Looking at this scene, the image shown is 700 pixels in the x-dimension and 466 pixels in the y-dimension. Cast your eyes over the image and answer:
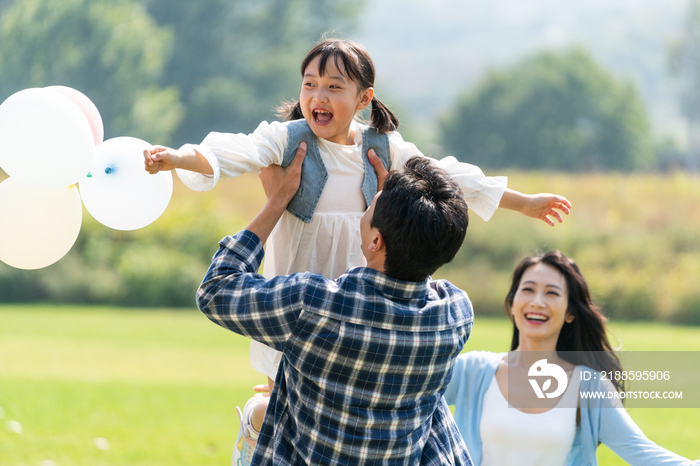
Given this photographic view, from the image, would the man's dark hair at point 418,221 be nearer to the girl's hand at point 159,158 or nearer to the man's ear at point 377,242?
the man's ear at point 377,242

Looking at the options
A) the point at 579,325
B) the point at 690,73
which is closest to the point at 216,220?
the point at 579,325

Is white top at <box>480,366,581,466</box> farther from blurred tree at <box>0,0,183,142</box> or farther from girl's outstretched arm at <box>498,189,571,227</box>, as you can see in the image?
blurred tree at <box>0,0,183,142</box>

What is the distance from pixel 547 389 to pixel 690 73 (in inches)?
800

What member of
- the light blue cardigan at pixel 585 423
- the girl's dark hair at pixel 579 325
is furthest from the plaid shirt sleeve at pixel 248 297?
the girl's dark hair at pixel 579 325

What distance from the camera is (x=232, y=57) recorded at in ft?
58.2

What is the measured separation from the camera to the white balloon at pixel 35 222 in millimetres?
1935

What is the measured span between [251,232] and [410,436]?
1.89ft

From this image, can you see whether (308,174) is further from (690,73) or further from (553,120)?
(690,73)

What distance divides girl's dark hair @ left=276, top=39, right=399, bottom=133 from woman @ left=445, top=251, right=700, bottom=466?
0.96 m

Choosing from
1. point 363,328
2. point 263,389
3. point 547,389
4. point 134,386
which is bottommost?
point 134,386

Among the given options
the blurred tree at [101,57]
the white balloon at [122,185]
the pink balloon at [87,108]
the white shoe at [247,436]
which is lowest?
the white shoe at [247,436]

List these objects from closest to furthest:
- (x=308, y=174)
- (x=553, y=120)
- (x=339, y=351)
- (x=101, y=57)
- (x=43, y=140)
Result: (x=339, y=351)
(x=43, y=140)
(x=308, y=174)
(x=101, y=57)
(x=553, y=120)

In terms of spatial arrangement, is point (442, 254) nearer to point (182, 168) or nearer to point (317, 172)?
point (317, 172)

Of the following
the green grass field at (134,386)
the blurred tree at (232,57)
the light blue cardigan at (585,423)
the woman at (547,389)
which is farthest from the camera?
the blurred tree at (232,57)
